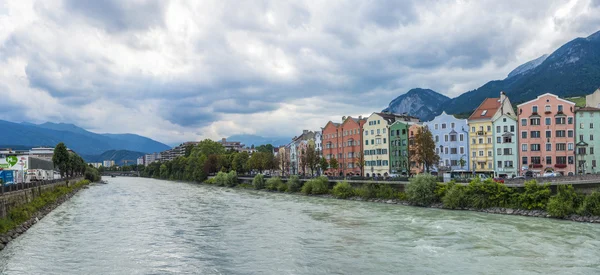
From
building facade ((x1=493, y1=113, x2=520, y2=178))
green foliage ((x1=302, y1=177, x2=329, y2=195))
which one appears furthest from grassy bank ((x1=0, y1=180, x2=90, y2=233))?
building facade ((x1=493, y1=113, x2=520, y2=178))

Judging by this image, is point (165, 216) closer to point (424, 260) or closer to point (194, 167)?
point (424, 260)

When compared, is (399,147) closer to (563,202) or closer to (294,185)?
(294,185)

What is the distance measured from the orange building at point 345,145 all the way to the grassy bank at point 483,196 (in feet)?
101

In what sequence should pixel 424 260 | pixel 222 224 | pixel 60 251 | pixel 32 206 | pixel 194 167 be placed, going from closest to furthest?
pixel 424 260
pixel 60 251
pixel 222 224
pixel 32 206
pixel 194 167

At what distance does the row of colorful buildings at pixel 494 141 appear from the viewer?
65.9m

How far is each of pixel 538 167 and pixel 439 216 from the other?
113 feet

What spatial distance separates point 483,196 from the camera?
1838 inches

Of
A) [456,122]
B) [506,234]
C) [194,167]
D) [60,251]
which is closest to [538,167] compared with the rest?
[456,122]

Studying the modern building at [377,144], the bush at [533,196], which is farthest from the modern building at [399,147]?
the bush at [533,196]

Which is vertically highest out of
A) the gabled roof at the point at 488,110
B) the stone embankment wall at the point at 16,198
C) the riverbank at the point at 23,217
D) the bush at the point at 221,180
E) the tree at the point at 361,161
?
the gabled roof at the point at 488,110

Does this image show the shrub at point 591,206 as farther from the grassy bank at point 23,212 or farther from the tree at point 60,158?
the tree at point 60,158

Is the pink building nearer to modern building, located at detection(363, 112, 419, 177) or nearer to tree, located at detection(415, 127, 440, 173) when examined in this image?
tree, located at detection(415, 127, 440, 173)

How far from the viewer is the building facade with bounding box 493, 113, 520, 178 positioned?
235 ft

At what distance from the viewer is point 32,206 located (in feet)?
148
